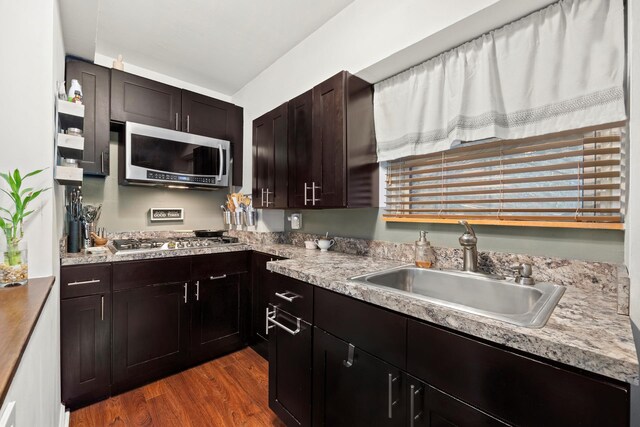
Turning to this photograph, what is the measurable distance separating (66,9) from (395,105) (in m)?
1.94

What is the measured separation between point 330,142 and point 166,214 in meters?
1.97

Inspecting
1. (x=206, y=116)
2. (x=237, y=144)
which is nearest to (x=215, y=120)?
(x=206, y=116)

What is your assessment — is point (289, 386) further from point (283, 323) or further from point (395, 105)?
point (395, 105)

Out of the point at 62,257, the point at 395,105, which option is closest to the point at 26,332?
the point at 62,257

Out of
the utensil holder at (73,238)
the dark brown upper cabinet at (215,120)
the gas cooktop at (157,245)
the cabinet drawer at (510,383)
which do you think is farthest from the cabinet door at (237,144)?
the cabinet drawer at (510,383)

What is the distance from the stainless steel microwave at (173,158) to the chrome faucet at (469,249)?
2.26 m

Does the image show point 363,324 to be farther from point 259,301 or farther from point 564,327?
point 259,301

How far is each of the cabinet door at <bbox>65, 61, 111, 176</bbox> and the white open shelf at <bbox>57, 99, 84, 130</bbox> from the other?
0.83m

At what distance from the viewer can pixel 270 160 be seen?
2.40m

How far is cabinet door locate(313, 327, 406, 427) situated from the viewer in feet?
3.35

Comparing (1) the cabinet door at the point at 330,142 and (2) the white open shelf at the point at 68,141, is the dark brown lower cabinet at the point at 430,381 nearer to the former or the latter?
(1) the cabinet door at the point at 330,142

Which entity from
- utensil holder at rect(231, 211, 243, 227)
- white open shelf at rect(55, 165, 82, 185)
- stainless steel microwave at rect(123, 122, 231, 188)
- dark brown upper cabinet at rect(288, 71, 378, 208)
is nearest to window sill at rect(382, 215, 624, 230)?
dark brown upper cabinet at rect(288, 71, 378, 208)

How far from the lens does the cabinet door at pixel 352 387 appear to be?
1.02 metres

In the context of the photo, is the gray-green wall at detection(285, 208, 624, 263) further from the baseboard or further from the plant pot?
the baseboard
